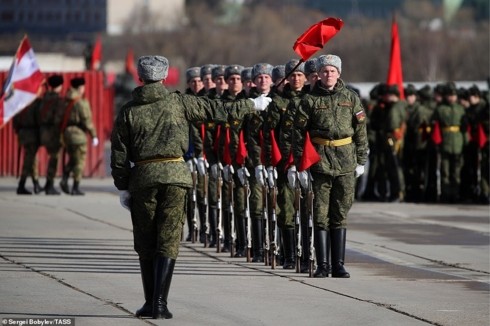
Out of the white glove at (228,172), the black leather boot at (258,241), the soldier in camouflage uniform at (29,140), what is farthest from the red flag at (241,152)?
the soldier in camouflage uniform at (29,140)

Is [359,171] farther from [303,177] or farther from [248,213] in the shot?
[248,213]

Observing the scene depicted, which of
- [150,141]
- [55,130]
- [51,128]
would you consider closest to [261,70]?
[150,141]

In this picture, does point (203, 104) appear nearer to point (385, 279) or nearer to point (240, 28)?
point (385, 279)

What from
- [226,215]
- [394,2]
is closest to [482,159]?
[226,215]

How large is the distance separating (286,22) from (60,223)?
425 ft

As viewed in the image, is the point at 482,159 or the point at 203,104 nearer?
the point at 203,104

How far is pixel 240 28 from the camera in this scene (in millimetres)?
143500

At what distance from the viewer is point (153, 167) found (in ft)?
47.2

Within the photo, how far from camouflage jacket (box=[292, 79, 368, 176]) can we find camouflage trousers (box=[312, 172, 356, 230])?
0.11 m

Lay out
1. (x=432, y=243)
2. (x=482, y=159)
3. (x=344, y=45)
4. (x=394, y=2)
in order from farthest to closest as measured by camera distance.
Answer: (x=394, y=2) → (x=344, y=45) → (x=482, y=159) → (x=432, y=243)

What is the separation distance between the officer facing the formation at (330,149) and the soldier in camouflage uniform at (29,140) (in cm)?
1281

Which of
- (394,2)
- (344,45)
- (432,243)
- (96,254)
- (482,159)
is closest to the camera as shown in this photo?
(96,254)

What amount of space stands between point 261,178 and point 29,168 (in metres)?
11.4

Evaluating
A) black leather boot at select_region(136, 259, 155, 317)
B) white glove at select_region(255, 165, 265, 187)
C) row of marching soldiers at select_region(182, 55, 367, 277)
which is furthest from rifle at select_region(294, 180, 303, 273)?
black leather boot at select_region(136, 259, 155, 317)
